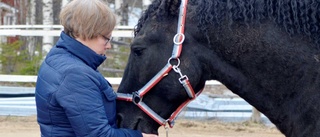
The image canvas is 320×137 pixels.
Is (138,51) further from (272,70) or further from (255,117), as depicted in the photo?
(255,117)

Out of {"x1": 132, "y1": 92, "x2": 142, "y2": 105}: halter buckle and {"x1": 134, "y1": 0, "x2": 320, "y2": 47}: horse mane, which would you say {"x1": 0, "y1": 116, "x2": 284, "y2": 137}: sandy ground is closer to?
{"x1": 132, "y1": 92, "x2": 142, "y2": 105}: halter buckle

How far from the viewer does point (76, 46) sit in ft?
9.23

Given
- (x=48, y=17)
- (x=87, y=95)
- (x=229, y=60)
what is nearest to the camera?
(x=87, y=95)

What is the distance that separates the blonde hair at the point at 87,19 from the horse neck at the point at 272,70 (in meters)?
0.52

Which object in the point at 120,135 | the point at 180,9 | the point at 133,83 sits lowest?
the point at 120,135

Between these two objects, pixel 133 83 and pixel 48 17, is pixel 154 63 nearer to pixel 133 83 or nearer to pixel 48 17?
pixel 133 83

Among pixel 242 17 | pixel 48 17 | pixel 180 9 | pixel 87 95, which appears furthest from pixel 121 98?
pixel 48 17

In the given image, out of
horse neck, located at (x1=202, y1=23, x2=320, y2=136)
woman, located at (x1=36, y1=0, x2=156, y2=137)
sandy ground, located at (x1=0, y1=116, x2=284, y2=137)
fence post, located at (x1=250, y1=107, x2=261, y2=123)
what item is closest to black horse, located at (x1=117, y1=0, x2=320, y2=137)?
horse neck, located at (x1=202, y1=23, x2=320, y2=136)

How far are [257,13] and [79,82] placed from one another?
0.91 m

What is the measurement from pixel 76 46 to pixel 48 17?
40.1ft

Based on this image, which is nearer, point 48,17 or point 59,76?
point 59,76

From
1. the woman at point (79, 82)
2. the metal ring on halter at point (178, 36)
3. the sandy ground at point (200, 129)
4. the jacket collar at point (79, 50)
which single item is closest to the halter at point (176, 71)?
the metal ring on halter at point (178, 36)

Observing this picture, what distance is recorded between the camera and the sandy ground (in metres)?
7.13

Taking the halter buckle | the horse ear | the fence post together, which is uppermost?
the horse ear
